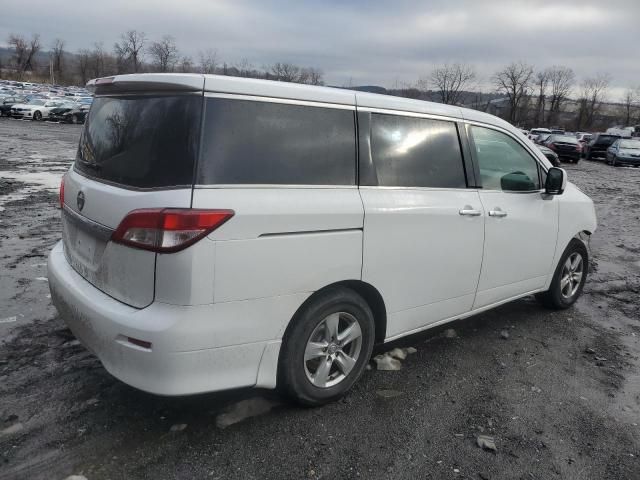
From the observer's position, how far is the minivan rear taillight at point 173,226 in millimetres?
2529

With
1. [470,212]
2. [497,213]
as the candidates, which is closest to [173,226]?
[470,212]

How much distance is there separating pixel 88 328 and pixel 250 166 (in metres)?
1.25

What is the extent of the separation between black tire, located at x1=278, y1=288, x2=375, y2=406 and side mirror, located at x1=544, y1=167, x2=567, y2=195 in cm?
220

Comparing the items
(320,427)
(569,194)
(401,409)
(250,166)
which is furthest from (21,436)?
(569,194)

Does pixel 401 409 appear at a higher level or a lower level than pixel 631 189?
lower

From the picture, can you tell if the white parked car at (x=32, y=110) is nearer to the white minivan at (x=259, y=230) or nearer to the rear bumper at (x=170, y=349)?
the white minivan at (x=259, y=230)

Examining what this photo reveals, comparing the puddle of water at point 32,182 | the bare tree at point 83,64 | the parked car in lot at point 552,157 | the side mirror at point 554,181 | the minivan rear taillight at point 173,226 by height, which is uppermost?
the bare tree at point 83,64

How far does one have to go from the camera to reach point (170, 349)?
2.59m

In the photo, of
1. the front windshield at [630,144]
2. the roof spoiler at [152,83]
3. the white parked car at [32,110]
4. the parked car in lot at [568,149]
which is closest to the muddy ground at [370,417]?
the roof spoiler at [152,83]

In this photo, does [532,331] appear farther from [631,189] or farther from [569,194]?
[631,189]

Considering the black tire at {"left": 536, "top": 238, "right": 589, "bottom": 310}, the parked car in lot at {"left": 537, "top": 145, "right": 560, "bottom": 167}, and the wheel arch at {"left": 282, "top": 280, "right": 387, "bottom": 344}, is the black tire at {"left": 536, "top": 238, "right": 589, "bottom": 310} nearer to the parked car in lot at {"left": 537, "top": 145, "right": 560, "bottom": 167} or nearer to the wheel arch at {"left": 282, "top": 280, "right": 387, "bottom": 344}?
the wheel arch at {"left": 282, "top": 280, "right": 387, "bottom": 344}

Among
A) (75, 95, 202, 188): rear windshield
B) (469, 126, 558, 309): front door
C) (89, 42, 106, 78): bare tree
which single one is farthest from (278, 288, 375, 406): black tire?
(89, 42, 106, 78): bare tree

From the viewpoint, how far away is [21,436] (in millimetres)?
2904

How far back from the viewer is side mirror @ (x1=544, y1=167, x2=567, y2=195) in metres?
4.53
